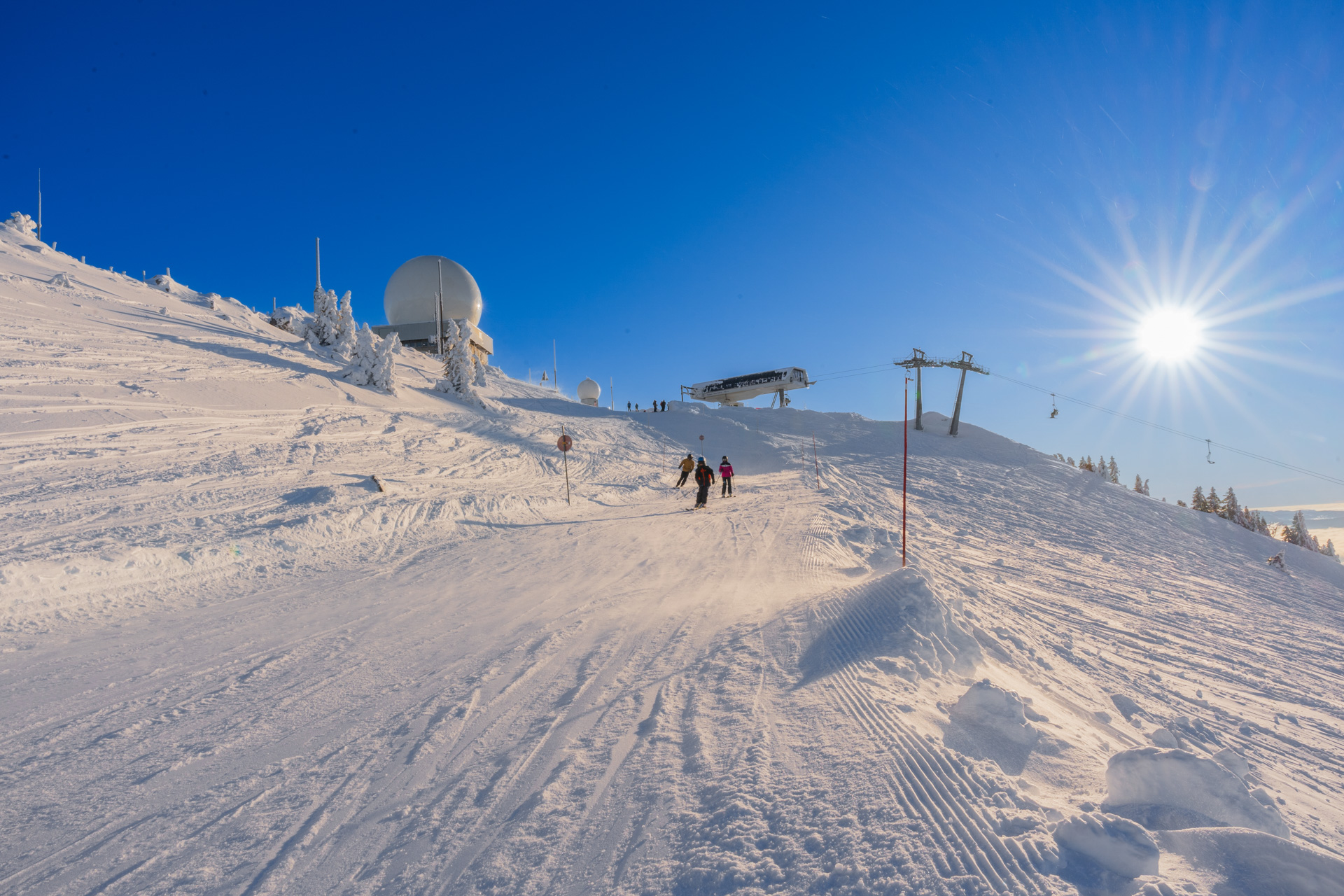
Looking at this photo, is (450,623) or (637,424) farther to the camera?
(637,424)

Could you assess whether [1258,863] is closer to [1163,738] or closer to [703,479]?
[1163,738]

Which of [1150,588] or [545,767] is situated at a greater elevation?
[545,767]

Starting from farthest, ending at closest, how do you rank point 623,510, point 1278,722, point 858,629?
1. point 623,510
2. point 858,629
3. point 1278,722

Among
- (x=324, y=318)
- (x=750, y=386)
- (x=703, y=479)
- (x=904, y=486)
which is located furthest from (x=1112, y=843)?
(x=750, y=386)

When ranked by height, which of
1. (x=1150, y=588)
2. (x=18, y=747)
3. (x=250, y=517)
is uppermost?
(x=250, y=517)

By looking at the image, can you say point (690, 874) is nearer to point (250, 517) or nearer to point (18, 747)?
point (18, 747)

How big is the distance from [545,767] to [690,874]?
50.9 inches

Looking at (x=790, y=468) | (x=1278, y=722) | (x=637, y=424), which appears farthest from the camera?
(x=637, y=424)

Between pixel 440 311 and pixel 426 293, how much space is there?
19.3 ft

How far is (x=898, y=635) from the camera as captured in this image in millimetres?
5586

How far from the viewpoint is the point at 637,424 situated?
3297 centimetres

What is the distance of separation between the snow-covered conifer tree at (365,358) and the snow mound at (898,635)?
2544cm

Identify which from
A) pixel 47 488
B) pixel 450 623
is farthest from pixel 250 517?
pixel 450 623

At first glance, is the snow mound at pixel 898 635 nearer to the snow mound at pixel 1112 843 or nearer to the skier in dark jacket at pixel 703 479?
the snow mound at pixel 1112 843
